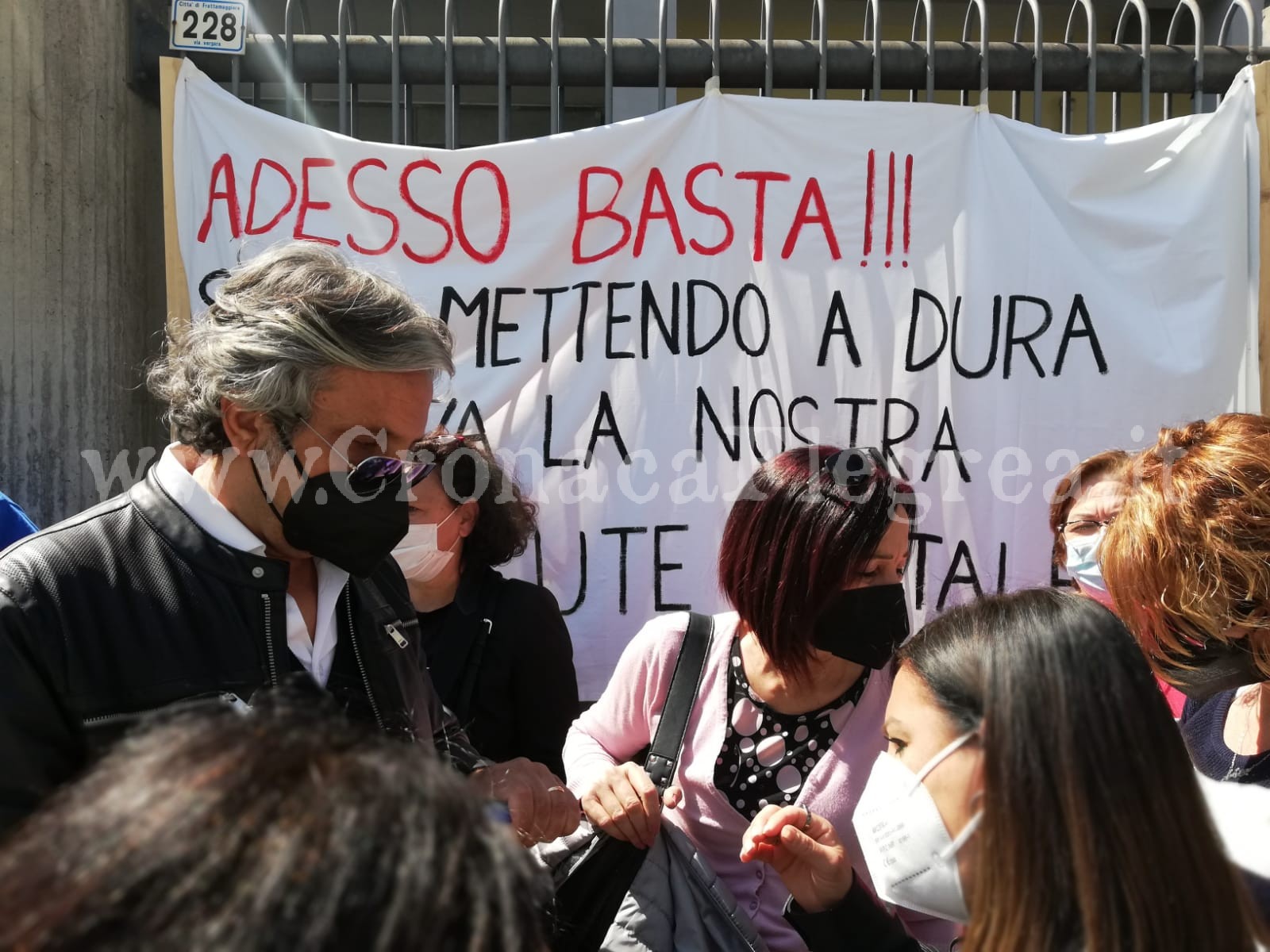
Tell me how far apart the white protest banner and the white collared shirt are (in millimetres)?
1514

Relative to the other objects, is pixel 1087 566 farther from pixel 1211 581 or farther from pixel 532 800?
pixel 532 800

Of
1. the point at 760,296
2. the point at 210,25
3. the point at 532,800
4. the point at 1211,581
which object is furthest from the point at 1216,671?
the point at 210,25

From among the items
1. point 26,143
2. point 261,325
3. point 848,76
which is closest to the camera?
point 261,325

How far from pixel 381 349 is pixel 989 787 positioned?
1.06 meters

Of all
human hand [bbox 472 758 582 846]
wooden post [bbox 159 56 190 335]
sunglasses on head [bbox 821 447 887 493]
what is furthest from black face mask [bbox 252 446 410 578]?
wooden post [bbox 159 56 190 335]

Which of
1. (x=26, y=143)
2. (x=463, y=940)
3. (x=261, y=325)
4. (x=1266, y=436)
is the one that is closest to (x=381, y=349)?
(x=261, y=325)

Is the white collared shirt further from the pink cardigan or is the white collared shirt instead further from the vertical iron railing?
the vertical iron railing

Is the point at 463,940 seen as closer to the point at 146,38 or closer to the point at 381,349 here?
the point at 381,349

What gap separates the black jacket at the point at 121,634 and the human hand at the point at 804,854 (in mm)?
591

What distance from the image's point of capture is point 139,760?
66 cm

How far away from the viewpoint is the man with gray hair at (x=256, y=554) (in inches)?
54.9

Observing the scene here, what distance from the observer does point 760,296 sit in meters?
3.27

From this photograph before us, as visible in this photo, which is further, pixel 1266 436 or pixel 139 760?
pixel 1266 436

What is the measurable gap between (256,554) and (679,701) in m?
0.94
